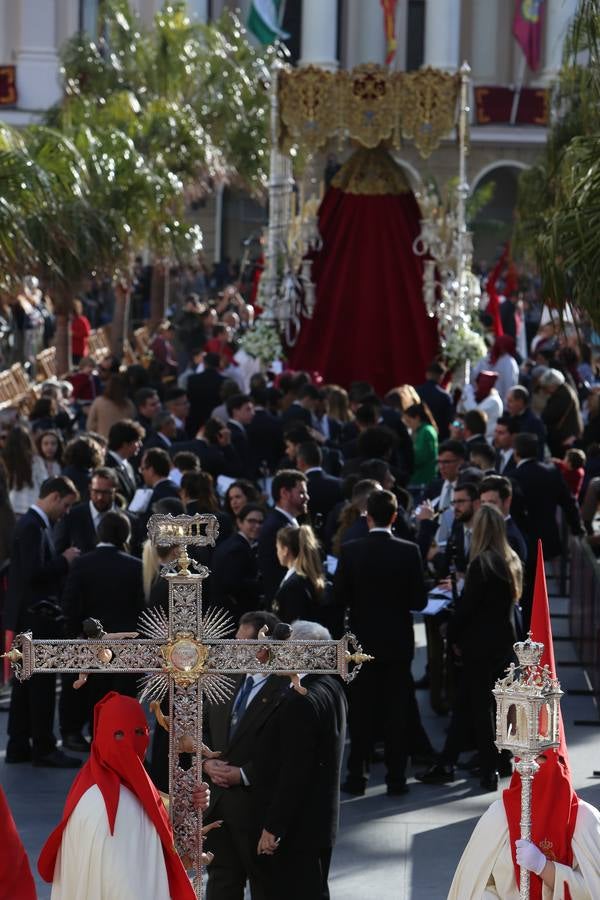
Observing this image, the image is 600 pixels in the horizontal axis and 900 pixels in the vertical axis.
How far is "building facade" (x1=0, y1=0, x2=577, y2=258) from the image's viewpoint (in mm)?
45562

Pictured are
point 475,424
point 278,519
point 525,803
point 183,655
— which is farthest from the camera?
point 475,424

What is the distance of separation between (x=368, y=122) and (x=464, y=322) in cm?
277

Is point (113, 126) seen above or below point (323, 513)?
above

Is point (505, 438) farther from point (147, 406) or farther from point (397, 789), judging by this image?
point (397, 789)

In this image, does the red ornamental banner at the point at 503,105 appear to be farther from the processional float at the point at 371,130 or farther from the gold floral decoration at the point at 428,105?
the gold floral decoration at the point at 428,105

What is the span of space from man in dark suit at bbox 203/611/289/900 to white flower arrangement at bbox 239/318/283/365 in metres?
14.8

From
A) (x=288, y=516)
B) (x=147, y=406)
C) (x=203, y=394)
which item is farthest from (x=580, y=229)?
(x=203, y=394)

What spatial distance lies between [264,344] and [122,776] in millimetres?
16580

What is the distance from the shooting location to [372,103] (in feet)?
74.6

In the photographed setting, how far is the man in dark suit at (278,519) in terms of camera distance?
1093 centimetres

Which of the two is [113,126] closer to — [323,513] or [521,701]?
[323,513]

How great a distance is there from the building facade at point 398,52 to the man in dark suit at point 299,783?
122 ft

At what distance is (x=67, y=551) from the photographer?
11086mm

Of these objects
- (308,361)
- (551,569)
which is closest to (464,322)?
(308,361)
